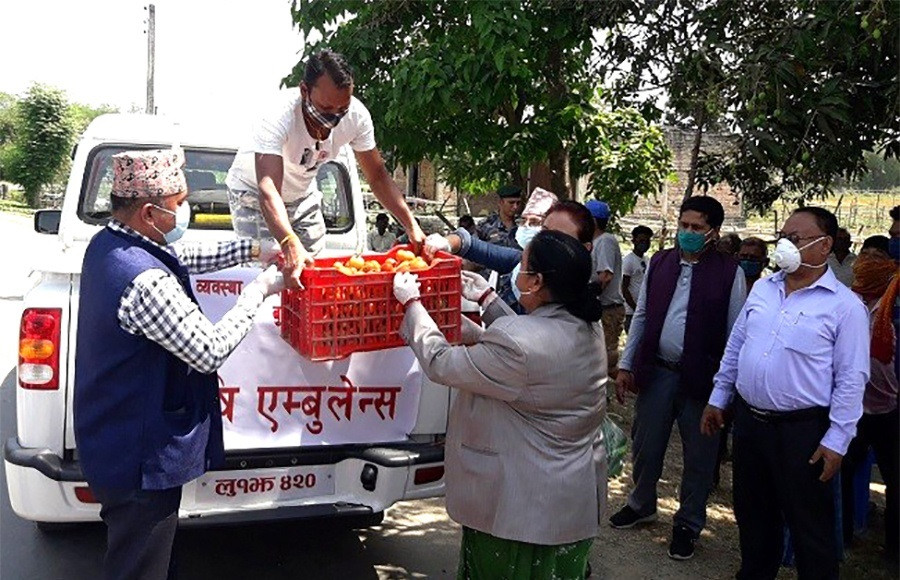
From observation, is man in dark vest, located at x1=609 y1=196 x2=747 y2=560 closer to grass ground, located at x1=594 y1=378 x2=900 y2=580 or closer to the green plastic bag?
grass ground, located at x1=594 y1=378 x2=900 y2=580

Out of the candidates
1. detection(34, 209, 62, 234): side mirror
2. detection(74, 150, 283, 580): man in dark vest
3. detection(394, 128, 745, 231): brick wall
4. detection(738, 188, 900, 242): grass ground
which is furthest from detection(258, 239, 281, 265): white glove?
detection(738, 188, 900, 242): grass ground

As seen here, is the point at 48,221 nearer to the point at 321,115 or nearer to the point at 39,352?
the point at 39,352

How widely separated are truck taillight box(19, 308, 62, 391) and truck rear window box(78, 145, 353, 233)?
6.74ft

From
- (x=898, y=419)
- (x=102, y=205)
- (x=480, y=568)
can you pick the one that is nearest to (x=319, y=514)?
(x=480, y=568)

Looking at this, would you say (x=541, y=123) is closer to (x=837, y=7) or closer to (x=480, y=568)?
(x=837, y=7)

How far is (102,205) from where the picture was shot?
5188 mm

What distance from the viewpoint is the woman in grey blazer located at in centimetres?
268

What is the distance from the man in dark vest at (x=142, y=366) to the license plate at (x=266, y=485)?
1.66ft

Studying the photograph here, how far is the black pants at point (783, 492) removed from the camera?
365cm

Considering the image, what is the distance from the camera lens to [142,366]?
266 centimetres

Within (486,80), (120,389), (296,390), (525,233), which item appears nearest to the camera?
(120,389)

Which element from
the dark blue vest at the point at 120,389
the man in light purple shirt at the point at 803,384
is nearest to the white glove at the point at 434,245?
the dark blue vest at the point at 120,389

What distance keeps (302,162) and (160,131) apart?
6.13ft

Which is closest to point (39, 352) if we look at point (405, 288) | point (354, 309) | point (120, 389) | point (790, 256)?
point (120, 389)
